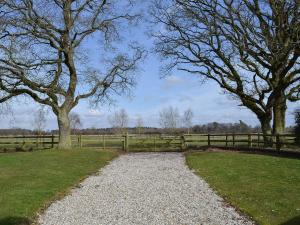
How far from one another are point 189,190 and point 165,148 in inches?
889

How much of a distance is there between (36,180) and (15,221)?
675cm

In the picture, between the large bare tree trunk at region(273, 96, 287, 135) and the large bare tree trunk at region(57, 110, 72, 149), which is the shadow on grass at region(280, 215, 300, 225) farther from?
the large bare tree trunk at region(57, 110, 72, 149)

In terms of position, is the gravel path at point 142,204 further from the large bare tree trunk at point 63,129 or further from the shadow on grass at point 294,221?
the large bare tree trunk at point 63,129

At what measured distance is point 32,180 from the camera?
643 inches

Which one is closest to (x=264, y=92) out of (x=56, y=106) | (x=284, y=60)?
(x=284, y=60)

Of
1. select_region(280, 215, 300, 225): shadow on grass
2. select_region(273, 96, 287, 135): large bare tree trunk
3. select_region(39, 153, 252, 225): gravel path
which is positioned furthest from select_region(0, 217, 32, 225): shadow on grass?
select_region(273, 96, 287, 135): large bare tree trunk

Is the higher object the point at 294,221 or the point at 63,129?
the point at 63,129

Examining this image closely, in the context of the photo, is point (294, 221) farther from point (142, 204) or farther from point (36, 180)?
point (36, 180)

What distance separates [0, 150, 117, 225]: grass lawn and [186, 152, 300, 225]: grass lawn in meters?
4.99

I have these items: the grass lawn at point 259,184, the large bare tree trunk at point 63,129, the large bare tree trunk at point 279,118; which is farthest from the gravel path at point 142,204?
the large bare tree trunk at point 279,118

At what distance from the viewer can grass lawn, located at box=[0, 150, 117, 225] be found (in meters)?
10.9

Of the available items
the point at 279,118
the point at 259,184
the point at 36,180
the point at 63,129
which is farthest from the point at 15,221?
the point at 279,118

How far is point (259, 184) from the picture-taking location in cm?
1459

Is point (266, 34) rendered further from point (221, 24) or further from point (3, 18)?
point (3, 18)
